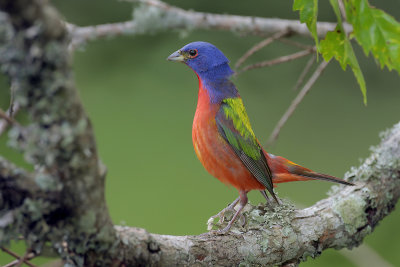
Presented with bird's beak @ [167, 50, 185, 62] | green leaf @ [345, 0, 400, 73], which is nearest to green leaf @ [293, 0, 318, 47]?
green leaf @ [345, 0, 400, 73]

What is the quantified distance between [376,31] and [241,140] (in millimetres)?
998

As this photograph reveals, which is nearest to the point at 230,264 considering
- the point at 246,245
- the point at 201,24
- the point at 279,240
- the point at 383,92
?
the point at 246,245

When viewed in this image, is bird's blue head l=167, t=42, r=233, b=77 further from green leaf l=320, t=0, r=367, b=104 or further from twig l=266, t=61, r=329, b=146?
green leaf l=320, t=0, r=367, b=104

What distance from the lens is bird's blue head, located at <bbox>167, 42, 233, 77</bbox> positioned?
106 inches

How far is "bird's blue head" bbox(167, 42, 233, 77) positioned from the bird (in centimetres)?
6

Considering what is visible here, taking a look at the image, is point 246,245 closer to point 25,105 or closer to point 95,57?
point 25,105

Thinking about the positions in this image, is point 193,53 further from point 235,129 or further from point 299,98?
point 299,98

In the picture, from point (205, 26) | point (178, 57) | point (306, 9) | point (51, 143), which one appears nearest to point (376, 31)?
point (306, 9)

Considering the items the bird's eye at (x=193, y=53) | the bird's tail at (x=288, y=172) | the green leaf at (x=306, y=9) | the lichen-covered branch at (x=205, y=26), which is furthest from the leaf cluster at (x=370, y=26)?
the lichen-covered branch at (x=205, y=26)

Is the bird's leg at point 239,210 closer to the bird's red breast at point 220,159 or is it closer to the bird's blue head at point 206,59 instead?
the bird's red breast at point 220,159

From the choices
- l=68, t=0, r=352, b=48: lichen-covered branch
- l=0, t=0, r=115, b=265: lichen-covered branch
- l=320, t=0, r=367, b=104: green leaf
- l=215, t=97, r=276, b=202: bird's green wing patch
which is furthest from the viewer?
l=68, t=0, r=352, b=48: lichen-covered branch

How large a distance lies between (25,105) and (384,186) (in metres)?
2.05

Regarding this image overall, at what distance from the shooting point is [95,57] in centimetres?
475

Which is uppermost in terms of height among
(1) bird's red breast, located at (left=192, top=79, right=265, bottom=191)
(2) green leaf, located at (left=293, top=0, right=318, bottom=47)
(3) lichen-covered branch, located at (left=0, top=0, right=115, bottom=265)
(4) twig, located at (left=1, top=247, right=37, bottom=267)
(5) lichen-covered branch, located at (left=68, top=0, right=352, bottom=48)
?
(5) lichen-covered branch, located at (left=68, top=0, right=352, bottom=48)
